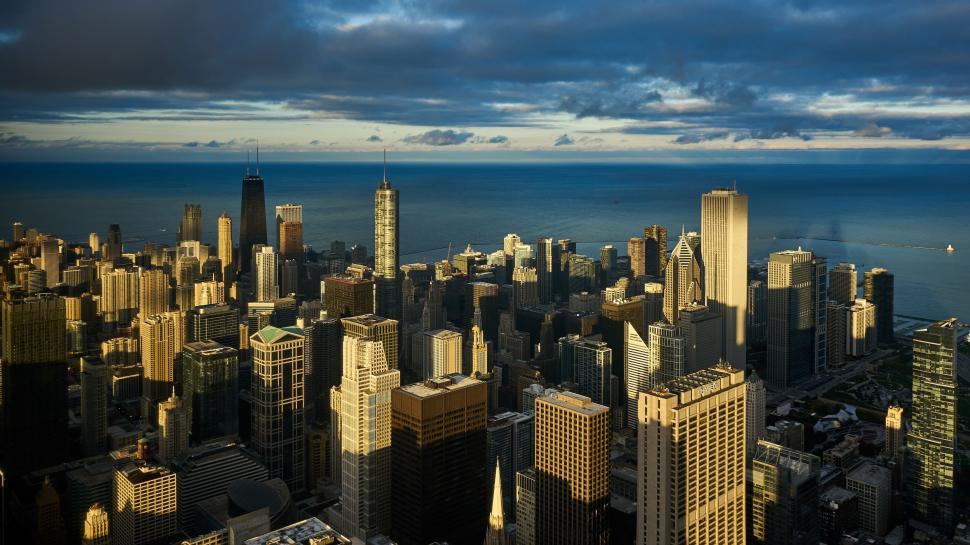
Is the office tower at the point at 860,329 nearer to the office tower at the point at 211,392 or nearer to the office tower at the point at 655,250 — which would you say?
the office tower at the point at 655,250

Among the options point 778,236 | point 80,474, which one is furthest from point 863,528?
point 778,236

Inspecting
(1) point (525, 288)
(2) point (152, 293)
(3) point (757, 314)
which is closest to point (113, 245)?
(2) point (152, 293)

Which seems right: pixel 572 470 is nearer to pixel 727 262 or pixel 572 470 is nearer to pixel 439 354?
pixel 439 354

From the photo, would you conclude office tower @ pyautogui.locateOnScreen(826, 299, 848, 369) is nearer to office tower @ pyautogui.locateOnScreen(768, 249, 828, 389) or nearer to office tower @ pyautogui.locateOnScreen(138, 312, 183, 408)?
office tower @ pyautogui.locateOnScreen(768, 249, 828, 389)

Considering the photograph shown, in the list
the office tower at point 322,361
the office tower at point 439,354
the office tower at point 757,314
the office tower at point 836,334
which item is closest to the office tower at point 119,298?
the office tower at point 322,361

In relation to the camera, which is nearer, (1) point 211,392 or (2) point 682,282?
(1) point 211,392

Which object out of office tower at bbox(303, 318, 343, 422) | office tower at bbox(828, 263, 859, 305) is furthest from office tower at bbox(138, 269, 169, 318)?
office tower at bbox(828, 263, 859, 305)
